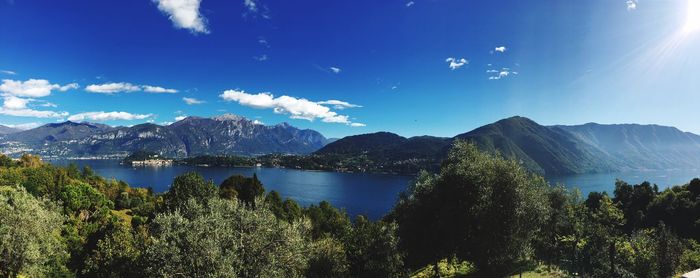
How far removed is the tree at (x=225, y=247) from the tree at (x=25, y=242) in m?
18.3

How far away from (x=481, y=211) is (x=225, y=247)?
60.0 ft

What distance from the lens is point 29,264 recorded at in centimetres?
3266

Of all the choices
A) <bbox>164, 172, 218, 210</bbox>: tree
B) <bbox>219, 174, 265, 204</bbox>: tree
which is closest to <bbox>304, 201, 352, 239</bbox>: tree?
<bbox>219, 174, 265, 204</bbox>: tree

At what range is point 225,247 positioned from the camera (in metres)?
22.0

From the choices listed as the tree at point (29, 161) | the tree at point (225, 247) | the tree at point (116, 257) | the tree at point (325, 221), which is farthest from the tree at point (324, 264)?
the tree at point (29, 161)

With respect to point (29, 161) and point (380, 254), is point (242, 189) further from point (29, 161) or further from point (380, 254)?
point (29, 161)

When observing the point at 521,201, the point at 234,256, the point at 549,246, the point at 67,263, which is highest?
the point at 521,201

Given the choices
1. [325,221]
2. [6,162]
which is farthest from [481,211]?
[6,162]

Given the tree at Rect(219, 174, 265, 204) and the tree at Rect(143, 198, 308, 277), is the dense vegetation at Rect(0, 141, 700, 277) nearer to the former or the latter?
the tree at Rect(143, 198, 308, 277)

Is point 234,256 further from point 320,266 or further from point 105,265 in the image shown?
point 105,265

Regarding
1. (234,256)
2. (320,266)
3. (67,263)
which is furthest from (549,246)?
(67,263)

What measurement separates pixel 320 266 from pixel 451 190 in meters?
14.4

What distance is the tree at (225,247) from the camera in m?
19.9

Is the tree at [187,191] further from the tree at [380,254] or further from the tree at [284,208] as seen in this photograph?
the tree at [380,254]
